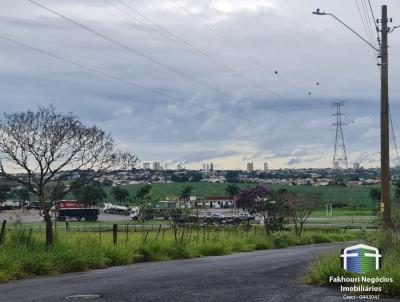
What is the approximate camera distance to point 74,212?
106 metres

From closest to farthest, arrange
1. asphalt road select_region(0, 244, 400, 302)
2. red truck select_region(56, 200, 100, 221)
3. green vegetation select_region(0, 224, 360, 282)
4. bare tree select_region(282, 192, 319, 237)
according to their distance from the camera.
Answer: asphalt road select_region(0, 244, 400, 302) → green vegetation select_region(0, 224, 360, 282) → bare tree select_region(282, 192, 319, 237) → red truck select_region(56, 200, 100, 221)

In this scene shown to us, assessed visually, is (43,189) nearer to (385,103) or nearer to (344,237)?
(385,103)

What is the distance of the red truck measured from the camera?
99844 mm

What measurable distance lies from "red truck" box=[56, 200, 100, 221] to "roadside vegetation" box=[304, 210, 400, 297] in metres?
85.5

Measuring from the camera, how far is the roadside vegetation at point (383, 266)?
11578 millimetres

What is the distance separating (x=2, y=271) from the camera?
52.9 feet

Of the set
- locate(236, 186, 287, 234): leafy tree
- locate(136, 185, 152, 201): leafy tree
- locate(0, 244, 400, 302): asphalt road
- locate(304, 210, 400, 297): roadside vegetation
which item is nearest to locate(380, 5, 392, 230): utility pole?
locate(304, 210, 400, 297): roadside vegetation

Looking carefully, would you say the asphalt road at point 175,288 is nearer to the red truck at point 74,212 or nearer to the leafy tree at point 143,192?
the leafy tree at point 143,192

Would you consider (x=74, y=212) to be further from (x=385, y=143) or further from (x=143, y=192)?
(x=385, y=143)

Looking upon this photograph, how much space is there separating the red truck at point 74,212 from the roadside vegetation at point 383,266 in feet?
281

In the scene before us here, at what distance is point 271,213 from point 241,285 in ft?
126

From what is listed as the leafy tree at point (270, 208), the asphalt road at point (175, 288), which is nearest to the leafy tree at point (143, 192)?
the leafy tree at point (270, 208)

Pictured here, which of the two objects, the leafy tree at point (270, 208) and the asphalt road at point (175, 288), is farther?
the leafy tree at point (270, 208)

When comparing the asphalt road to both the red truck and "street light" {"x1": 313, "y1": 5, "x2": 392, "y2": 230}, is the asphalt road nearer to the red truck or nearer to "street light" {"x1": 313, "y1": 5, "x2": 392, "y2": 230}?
"street light" {"x1": 313, "y1": 5, "x2": 392, "y2": 230}
